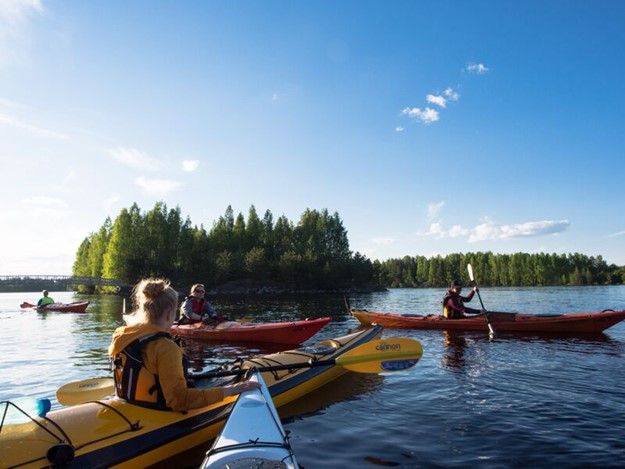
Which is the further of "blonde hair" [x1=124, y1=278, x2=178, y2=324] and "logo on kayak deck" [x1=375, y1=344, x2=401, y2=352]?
"logo on kayak deck" [x1=375, y1=344, x2=401, y2=352]

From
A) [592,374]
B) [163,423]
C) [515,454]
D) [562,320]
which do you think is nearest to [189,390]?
[163,423]

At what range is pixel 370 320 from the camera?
702 inches

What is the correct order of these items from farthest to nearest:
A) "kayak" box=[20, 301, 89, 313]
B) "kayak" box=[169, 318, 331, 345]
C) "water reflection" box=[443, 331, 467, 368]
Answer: "kayak" box=[20, 301, 89, 313]
"kayak" box=[169, 318, 331, 345]
"water reflection" box=[443, 331, 467, 368]

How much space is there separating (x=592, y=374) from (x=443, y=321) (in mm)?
7084

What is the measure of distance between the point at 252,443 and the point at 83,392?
3.04m

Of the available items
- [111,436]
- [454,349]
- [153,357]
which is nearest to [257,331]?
[454,349]

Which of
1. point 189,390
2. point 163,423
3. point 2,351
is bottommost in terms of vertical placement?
point 2,351

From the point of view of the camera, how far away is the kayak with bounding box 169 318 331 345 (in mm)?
12547

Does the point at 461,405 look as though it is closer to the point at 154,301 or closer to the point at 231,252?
the point at 154,301

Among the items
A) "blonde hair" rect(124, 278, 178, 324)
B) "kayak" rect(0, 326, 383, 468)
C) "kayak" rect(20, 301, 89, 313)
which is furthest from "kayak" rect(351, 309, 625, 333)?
"kayak" rect(20, 301, 89, 313)

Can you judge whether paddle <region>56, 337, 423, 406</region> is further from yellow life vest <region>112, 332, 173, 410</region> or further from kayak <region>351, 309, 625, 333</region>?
kayak <region>351, 309, 625, 333</region>

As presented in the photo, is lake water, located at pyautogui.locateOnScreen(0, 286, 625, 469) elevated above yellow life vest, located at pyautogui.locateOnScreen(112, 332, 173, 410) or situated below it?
below

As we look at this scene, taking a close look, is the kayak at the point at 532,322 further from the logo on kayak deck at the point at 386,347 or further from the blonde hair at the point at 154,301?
the blonde hair at the point at 154,301

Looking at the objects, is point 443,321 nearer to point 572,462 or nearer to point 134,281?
point 572,462
